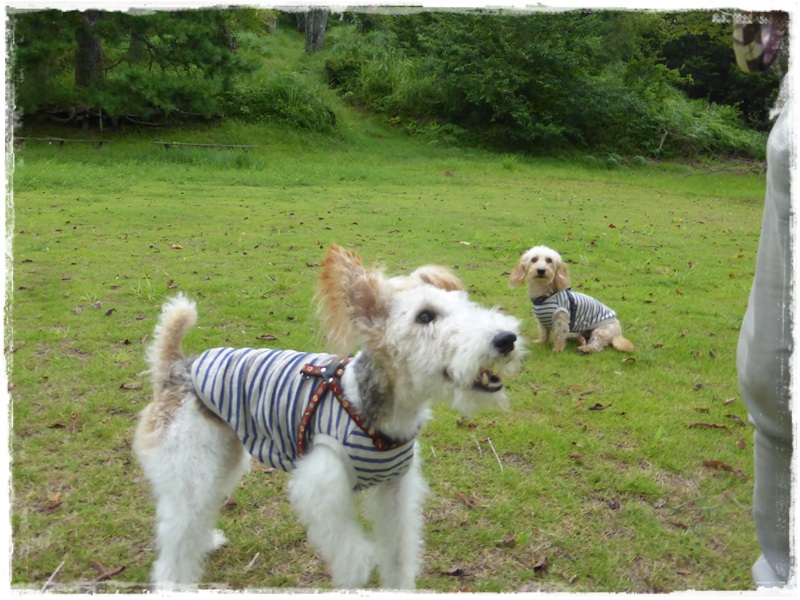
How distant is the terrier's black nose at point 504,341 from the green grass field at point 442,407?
4.24 feet

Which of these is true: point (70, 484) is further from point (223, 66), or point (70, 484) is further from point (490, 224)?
point (223, 66)

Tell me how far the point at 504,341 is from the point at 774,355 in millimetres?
920

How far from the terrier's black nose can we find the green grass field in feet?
4.24

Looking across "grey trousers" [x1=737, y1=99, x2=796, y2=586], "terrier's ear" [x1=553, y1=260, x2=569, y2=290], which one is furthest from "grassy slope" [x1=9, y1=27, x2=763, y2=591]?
"grey trousers" [x1=737, y1=99, x2=796, y2=586]

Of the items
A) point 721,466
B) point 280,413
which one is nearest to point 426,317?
point 280,413

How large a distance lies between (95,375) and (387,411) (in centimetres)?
312

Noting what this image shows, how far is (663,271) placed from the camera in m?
8.53

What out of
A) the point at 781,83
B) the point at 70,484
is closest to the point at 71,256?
the point at 70,484

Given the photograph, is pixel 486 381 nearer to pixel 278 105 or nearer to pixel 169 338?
pixel 169 338

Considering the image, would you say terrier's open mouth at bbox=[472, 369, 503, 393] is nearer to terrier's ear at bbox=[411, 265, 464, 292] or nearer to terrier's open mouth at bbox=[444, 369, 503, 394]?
terrier's open mouth at bbox=[444, 369, 503, 394]

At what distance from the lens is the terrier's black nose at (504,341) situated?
2.38m

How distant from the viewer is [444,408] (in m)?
4.49

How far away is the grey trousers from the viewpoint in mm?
1937

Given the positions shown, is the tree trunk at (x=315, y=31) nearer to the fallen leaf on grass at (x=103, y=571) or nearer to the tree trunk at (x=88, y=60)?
the tree trunk at (x=88, y=60)
